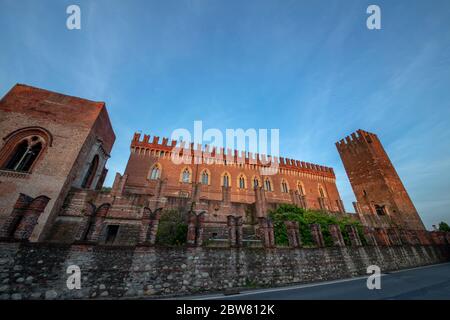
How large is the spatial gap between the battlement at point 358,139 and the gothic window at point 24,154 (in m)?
38.5

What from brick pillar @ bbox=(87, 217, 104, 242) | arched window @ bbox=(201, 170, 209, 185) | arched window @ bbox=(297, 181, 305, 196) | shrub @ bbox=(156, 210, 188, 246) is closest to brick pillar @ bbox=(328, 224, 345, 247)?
shrub @ bbox=(156, 210, 188, 246)

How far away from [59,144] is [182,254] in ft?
37.4

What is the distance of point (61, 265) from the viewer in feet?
18.6

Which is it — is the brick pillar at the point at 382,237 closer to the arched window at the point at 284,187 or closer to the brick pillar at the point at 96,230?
the arched window at the point at 284,187

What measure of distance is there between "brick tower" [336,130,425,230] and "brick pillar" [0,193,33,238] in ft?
89.4

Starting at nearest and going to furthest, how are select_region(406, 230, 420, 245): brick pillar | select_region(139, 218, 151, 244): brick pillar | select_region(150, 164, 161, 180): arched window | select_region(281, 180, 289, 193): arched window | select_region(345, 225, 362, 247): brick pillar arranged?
select_region(139, 218, 151, 244): brick pillar < select_region(345, 225, 362, 247): brick pillar < select_region(406, 230, 420, 245): brick pillar < select_region(150, 164, 161, 180): arched window < select_region(281, 180, 289, 193): arched window

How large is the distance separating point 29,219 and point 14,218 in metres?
0.39

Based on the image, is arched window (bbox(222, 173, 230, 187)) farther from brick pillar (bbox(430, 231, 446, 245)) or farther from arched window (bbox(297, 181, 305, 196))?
brick pillar (bbox(430, 231, 446, 245))

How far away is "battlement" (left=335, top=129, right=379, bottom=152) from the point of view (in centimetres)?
2828

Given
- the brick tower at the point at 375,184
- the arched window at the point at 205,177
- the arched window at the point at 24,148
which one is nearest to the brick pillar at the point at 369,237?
the brick tower at the point at 375,184

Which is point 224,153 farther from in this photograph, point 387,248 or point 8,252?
point 8,252

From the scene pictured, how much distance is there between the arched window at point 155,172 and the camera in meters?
20.0
